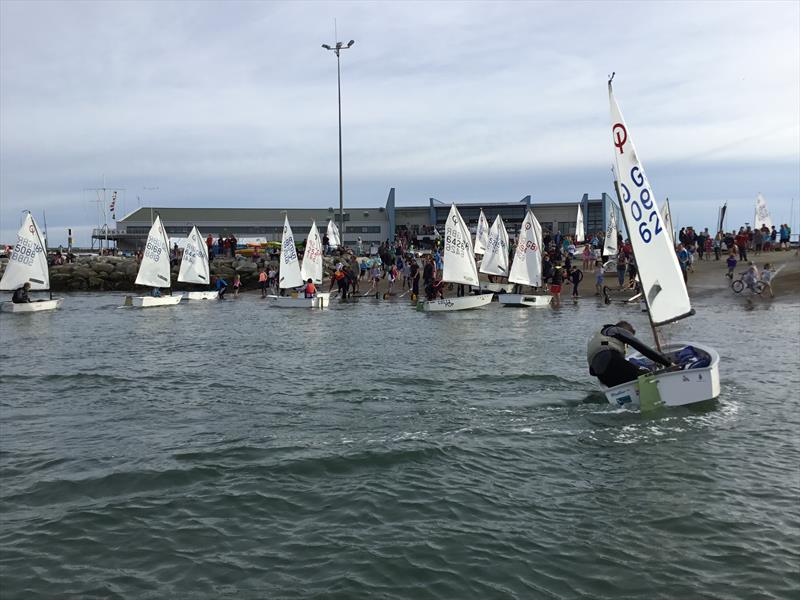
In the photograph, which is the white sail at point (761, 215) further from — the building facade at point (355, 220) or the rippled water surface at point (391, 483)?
the rippled water surface at point (391, 483)

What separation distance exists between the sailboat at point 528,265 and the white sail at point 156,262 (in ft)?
63.0

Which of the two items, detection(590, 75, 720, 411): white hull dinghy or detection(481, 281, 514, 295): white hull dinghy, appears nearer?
detection(590, 75, 720, 411): white hull dinghy

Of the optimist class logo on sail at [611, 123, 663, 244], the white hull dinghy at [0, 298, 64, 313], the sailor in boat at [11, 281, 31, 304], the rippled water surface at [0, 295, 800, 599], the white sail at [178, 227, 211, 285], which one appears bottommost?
the rippled water surface at [0, 295, 800, 599]

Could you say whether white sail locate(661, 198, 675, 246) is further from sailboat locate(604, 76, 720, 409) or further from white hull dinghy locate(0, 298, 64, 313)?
white hull dinghy locate(0, 298, 64, 313)

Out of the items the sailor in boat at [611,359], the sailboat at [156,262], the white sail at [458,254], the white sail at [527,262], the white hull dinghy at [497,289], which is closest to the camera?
the sailor in boat at [611,359]

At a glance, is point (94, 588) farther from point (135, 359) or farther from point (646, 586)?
point (135, 359)

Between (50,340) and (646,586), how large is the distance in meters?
22.2

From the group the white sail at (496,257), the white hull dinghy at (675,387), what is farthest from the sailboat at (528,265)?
the white hull dinghy at (675,387)

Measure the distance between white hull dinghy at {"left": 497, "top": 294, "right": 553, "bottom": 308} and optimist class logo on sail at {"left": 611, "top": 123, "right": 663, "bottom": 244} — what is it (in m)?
19.7

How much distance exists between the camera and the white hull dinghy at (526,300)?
33.1 metres

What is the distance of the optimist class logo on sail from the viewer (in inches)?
525

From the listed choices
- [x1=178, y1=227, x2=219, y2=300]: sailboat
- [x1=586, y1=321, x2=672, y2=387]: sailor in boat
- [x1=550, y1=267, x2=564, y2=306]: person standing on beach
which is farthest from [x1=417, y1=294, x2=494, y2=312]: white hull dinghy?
[x1=586, y1=321, x2=672, y2=387]: sailor in boat

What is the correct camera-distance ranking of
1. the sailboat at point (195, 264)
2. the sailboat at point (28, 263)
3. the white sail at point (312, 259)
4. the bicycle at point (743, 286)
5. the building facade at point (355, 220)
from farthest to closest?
1. the building facade at point (355, 220)
2. the sailboat at point (195, 264)
3. the white sail at point (312, 259)
4. the sailboat at point (28, 263)
5. the bicycle at point (743, 286)

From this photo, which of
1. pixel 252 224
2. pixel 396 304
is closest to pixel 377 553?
pixel 396 304
